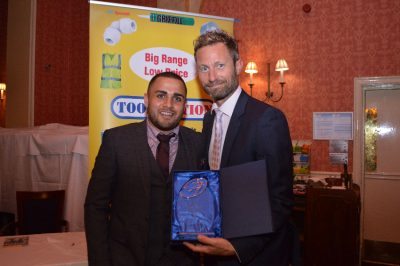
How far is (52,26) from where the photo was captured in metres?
6.80

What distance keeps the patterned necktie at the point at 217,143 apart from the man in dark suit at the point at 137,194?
161mm

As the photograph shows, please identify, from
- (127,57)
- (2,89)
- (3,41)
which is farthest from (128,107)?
(3,41)

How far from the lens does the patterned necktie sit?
155cm

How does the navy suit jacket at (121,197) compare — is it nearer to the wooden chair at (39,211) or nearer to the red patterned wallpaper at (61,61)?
the wooden chair at (39,211)

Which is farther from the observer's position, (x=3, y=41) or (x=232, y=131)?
(x=3, y=41)

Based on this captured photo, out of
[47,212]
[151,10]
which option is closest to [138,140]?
[151,10]

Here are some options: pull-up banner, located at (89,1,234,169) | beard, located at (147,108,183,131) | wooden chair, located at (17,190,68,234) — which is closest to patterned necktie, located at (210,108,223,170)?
beard, located at (147,108,183,131)

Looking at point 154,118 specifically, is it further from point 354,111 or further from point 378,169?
point 378,169

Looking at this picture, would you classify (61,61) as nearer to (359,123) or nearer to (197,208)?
(359,123)

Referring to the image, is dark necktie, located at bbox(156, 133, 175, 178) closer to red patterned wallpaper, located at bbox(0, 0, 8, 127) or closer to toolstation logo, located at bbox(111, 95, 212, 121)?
toolstation logo, located at bbox(111, 95, 212, 121)

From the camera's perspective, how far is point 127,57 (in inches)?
96.5

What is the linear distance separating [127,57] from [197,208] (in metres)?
1.51

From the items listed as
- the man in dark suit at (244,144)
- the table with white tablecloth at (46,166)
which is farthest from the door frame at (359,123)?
the man in dark suit at (244,144)

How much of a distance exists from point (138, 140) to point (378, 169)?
179 inches
